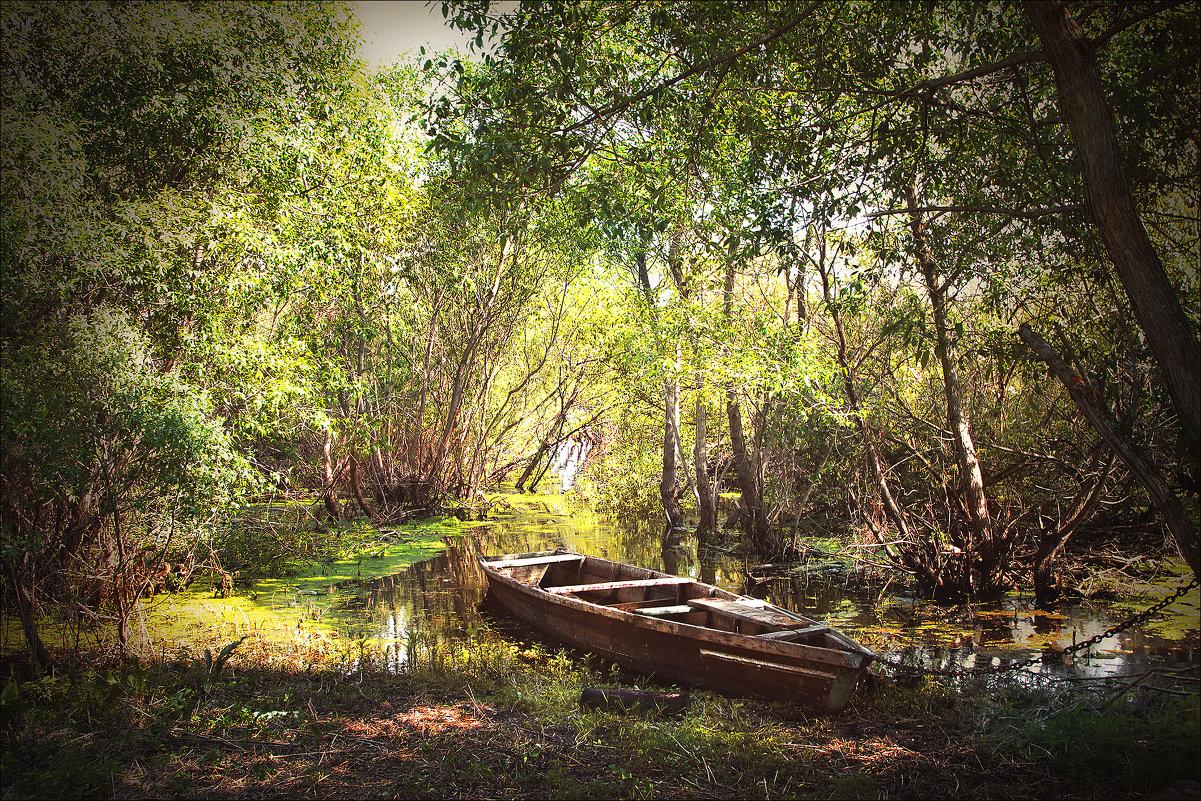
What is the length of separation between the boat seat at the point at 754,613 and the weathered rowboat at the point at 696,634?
1 centimetres

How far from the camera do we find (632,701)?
5.17 meters

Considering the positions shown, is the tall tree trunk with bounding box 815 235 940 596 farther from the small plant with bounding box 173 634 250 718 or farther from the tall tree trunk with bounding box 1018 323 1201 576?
the small plant with bounding box 173 634 250 718

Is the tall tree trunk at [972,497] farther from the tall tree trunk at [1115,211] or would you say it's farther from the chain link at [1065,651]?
the tall tree trunk at [1115,211]

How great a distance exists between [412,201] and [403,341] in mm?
4709

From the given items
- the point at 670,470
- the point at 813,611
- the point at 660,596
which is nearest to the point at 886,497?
the point at 813,611

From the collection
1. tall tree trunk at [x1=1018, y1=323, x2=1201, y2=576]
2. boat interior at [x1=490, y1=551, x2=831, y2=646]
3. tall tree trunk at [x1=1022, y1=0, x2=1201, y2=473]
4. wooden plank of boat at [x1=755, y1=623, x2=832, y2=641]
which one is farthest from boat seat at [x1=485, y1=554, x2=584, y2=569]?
tall tree trunk at [x1=1022, y1=0, x2=1201, y2=473]

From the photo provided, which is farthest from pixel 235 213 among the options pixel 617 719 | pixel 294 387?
pixel 617 719

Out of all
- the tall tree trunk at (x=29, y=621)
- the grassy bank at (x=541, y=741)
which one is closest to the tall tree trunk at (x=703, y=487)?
the grassy bank at (x=541, y=741)

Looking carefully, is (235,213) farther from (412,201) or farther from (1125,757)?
(1125,757)

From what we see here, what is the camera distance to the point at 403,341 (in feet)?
52.4

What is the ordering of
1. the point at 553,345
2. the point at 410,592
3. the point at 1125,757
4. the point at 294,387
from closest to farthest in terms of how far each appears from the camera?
the point at 1125,757 → the point at 294,387 → the point at 410,592 → the point at 553,345

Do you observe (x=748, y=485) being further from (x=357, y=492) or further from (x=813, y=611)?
(x=357, y=492)

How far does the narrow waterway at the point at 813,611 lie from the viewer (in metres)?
6.82

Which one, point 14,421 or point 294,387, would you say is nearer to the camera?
point 14,421
